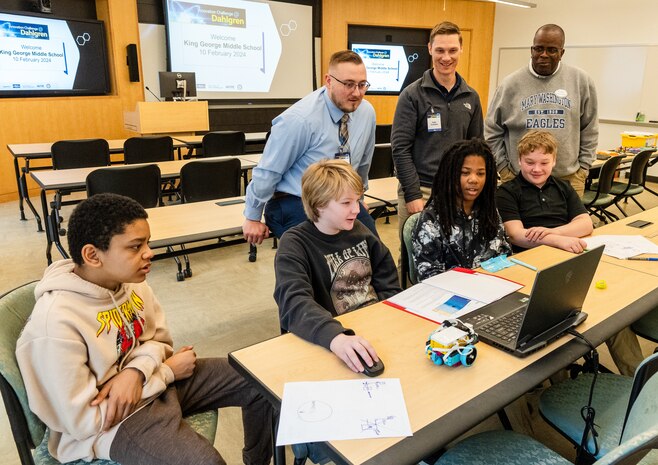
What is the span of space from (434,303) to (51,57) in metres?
6.51

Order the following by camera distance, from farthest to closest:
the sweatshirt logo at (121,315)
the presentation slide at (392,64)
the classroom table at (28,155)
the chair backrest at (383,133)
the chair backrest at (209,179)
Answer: the presentation slide at (392,64) < the chair backrest at (383,133) < the classroom table at (28,155) < the chair backrest at (209,179) < the sweatshirt logo at (121,315)

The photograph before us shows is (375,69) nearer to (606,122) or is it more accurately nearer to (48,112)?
(606,122)

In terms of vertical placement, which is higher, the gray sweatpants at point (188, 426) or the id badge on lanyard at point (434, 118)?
the id badge on lanyard at point (434, 118)

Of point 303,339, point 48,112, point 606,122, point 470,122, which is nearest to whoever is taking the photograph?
point 303,339

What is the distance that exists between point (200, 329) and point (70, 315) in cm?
181

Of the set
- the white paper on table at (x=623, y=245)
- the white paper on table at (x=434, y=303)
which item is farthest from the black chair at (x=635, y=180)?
the white paper on table at (x=434, y=303)

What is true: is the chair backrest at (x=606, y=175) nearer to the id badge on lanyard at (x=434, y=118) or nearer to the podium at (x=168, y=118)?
the id badge on lanyard at (x=434, y=118)

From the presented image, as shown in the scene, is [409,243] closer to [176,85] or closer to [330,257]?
[330,257]

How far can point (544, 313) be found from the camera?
131cm

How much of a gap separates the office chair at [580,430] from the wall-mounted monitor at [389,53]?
7.99m

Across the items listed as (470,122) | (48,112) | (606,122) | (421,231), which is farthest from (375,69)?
(421,231)

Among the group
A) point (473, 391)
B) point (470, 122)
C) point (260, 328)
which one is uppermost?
point (470, 122)

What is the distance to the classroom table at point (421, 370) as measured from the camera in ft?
3.26

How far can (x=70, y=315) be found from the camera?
4.08ft
